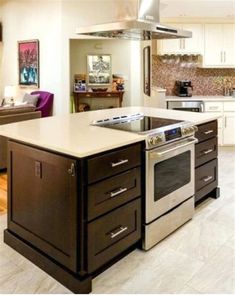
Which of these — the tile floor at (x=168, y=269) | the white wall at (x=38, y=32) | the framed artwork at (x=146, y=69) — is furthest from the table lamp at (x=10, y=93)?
the tile floor at (x=168, y=269)

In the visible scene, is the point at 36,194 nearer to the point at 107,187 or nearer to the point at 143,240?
the point at 107,187

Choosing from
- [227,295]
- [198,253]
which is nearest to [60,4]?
[198,253]

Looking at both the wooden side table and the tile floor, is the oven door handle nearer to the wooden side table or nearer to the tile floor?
the tile floor

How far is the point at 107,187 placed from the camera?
2.20 metres

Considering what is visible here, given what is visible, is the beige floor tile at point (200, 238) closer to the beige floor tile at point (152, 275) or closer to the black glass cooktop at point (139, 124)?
the beige floor tile at point (152, 275)

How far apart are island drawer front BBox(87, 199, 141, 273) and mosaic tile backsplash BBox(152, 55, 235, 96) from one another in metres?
4.67

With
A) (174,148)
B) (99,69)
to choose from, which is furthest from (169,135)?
(99,69)

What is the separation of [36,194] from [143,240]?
0.88 meters

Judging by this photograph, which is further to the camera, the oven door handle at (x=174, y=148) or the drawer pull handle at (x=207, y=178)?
the drawer pull handle at (x=207, y=178)

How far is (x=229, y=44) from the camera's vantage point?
20.6ft

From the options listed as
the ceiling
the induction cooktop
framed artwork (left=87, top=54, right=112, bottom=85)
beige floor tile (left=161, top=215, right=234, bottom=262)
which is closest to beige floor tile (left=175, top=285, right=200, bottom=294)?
beige floor tile (left=161, top=215, right=234, bottom=262)

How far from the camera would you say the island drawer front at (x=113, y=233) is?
2.15m

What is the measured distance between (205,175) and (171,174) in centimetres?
78

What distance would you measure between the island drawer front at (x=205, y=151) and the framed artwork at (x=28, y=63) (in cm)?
473
